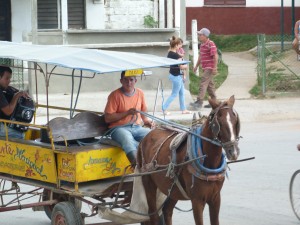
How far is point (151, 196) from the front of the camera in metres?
8.83

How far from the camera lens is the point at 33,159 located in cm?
927

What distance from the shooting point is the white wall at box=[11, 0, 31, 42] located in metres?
23.2

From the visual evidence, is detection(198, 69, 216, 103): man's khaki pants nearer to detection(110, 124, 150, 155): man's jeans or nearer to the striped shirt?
the striped shirt

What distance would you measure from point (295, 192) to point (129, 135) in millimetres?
2497

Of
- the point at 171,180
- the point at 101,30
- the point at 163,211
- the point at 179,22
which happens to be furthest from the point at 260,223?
the point at 179,22

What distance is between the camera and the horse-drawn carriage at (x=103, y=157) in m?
7.89

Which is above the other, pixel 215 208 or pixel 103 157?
pixel 103 157

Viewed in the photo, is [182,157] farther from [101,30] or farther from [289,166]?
[101,30]

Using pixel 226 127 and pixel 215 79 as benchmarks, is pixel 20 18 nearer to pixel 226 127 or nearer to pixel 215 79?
pixel 215 79

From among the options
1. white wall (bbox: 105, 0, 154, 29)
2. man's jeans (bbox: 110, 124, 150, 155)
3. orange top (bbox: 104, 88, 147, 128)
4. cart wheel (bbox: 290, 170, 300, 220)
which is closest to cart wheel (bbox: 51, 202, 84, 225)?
man's jeans (bbox: 110, 124, 150, 155)

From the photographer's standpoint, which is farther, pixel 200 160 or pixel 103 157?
pixel 103 157

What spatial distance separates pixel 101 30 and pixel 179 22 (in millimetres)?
3171

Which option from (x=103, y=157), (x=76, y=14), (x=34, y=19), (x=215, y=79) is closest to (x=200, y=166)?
(x=103, y=157)

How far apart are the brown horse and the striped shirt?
446 inches
